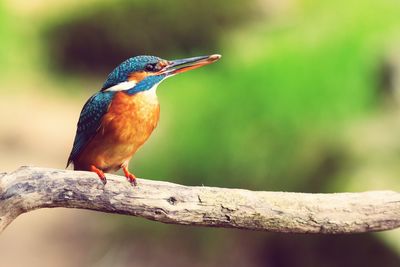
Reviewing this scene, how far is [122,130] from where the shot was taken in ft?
2.28

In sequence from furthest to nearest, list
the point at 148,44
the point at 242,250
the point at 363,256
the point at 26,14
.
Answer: the point at 26,14 → the point at 148,44 → the point at 242,250 → the point at 363,256

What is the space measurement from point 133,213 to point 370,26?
1127mm

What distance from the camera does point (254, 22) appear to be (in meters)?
2.13

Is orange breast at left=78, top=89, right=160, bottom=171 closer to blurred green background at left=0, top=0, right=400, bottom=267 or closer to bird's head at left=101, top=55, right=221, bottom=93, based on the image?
bird's head at left=101, top=55, right=221, bottom=93

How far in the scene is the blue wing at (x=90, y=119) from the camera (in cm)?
71

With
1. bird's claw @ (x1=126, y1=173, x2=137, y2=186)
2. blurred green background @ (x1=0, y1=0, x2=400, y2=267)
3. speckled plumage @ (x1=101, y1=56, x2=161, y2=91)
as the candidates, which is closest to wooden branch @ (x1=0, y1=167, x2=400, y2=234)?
bird's claw @ (x1=126, y1=173, x2=137, y2=186)

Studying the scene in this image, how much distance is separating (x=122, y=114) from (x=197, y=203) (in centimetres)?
12

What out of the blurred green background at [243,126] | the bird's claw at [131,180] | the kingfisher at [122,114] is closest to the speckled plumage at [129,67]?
the kingfisher at [122,114]

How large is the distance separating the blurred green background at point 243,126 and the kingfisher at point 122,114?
2.82 feet

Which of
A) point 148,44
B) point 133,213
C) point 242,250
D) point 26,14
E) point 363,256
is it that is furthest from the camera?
point 26,14

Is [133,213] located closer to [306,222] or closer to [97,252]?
[306,222]

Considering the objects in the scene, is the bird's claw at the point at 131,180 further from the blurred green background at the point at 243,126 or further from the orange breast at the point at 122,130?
the blurred green background at the point at 243,126

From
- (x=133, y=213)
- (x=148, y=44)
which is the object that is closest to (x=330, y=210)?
(x=133, y=213)

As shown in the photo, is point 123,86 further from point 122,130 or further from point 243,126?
point 243,126
